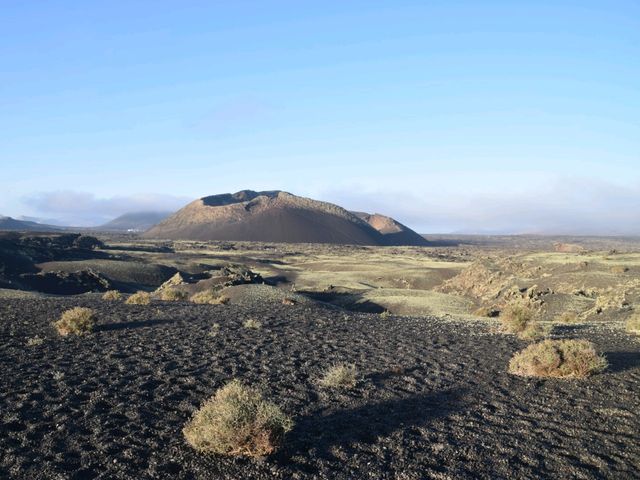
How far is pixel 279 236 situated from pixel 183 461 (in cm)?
13929

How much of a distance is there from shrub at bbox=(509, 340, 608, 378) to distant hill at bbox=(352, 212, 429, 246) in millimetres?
149129

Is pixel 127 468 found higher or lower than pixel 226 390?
lower

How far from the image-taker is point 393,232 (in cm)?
17350

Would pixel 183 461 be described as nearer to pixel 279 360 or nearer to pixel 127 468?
pixel 127 468

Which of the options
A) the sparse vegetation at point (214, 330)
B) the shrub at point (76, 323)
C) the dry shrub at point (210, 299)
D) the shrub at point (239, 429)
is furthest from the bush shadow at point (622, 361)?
the dry shrub at point (210, 299)

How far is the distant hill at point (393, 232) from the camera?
167m

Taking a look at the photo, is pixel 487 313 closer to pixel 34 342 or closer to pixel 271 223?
pixel 34 342

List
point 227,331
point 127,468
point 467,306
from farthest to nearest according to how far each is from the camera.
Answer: point 467,306
point 227,331
point 127,468

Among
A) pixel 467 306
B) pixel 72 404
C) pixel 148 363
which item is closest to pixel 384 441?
pixel 72 404

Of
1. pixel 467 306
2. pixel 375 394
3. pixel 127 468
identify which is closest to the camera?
pixel 127 468

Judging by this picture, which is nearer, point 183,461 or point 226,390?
point 183,461

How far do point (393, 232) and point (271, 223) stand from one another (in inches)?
1751

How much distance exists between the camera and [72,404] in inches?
325

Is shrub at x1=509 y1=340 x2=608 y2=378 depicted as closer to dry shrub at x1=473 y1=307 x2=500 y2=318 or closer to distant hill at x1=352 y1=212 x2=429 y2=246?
dry shrub at x1=473 y1=307 x2=500 y2=318
